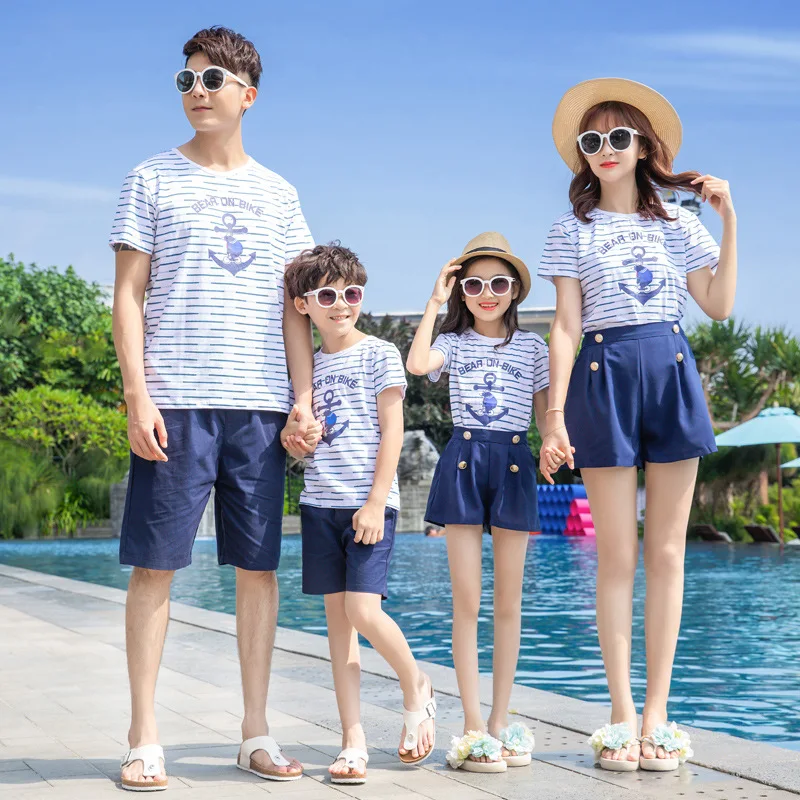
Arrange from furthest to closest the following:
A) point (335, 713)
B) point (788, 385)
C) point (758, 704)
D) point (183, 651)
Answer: point (788, 385), point (183, 651), point (758, 704), point (335, 713)

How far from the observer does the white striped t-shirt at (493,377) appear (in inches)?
159

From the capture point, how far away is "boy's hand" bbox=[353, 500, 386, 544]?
3695mm

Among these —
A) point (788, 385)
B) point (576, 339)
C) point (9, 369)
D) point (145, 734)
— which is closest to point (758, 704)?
point (576, 339)

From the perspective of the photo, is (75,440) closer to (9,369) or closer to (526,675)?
(9,369)

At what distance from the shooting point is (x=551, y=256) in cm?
400

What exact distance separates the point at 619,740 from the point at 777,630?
17.8ft

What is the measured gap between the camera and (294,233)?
13.2ft

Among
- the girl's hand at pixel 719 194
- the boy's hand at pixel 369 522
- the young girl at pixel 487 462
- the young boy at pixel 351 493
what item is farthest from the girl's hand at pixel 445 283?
the girl's hand at pixel 719 194

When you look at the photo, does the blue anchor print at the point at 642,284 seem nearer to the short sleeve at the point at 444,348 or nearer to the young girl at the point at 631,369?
the young girl at the point at 631,369

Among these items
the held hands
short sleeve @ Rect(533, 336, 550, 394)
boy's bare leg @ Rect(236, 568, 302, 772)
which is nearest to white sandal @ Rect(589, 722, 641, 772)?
boy's bare leg @ Rect(236, 568, 302, 772)

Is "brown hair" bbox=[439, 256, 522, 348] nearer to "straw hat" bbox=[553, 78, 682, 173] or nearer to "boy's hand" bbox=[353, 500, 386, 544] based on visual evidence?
"straw hat" bbox=[553, 78, 682, 173]

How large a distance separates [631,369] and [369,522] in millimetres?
989

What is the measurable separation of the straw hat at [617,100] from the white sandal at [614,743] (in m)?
1.94

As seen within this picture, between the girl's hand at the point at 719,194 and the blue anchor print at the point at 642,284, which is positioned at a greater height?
the girl's hand at the point at 719,194
